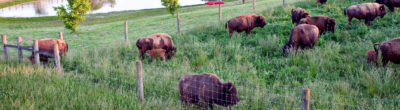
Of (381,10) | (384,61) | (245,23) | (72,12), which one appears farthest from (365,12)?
(72,12)

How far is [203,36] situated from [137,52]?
405 centimetres

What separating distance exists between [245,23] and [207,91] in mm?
9150

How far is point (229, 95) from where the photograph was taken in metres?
5.93

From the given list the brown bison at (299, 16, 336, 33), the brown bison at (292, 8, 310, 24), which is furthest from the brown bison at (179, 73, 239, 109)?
the brown bison at (292, 8, 310, 24)

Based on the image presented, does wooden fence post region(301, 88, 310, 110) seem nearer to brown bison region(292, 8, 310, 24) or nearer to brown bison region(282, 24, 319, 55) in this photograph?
brown bison region(282, 24, 319, 55)

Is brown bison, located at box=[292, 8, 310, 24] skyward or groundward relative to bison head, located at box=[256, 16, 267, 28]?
skyward

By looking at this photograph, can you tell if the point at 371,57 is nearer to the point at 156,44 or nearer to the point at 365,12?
the point at 365,12

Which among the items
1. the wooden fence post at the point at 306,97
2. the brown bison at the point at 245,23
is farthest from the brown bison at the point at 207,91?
the brown bison at the point at 245,23

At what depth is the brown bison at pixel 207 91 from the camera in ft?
19.5

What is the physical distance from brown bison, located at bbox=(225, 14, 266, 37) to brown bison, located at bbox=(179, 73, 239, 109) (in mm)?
8730

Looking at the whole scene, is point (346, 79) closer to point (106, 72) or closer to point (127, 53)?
point (106, 72)

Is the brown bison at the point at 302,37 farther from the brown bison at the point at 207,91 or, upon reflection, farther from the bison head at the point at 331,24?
the brown bison at the point at 207,91

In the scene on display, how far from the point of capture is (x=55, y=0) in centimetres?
7238

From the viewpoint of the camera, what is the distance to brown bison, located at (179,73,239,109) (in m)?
5.94
